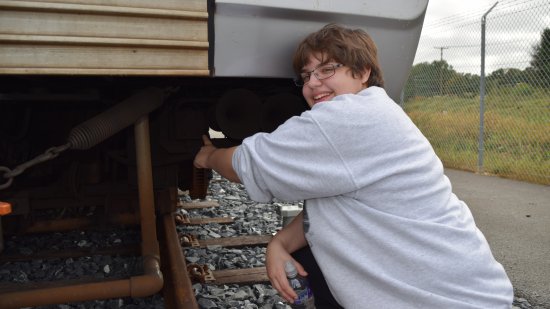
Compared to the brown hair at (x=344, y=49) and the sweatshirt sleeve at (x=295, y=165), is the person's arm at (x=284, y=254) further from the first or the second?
the brown hair at (x=344, y=49)

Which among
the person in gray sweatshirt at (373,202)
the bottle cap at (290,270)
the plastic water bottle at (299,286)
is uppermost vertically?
the person in gray sweatshirt at (373,202)

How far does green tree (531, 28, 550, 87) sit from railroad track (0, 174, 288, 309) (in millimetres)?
4819

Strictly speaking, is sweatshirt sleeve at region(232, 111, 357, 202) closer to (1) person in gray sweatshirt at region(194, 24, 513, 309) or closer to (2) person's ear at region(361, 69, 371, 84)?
(1) person in gray sweatshirt at region(194, 24, 513, 309)

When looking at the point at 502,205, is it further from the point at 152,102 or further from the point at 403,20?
the point at 152,102

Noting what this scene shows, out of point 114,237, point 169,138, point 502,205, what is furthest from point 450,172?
point 169,138

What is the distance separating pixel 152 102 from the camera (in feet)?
6.63

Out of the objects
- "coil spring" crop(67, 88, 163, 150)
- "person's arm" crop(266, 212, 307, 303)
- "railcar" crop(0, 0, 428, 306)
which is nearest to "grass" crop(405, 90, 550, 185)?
"railcar" crop(0, 0, 428, 306)

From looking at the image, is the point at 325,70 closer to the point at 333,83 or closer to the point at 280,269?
the point at 333,83

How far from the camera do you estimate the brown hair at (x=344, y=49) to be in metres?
1.56

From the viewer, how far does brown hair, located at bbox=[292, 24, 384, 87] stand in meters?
1.56

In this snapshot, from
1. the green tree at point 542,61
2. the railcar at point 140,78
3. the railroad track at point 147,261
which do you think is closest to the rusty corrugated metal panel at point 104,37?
the railcar at point 140,78

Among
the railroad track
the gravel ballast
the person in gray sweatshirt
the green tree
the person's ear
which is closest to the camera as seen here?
the person in gray sweatshirt

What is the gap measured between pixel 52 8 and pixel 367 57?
925 millimetres

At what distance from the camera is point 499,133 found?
760 cm
